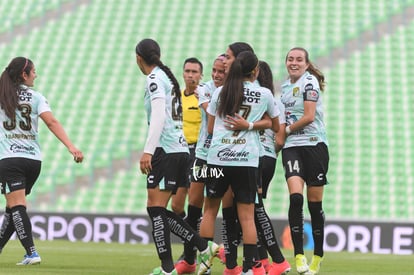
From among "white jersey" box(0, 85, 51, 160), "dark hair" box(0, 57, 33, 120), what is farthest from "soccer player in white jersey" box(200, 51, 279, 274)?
"dark hair" box(0, 57, 33, 120)

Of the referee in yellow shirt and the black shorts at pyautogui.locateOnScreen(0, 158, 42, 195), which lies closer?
the black shorts at pyautogui.locateOnScreen(0, 158, 42, 195)

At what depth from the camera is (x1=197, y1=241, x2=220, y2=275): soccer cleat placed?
863 cm

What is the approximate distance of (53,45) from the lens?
2428 centimetres

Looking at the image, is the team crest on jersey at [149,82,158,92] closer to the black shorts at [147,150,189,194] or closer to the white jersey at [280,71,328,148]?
the black shorts at [147,150,189,194]

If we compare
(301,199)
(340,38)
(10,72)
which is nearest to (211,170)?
(301,199)

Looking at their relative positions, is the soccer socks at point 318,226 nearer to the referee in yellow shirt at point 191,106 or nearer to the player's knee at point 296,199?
the player's knee at point 296,199

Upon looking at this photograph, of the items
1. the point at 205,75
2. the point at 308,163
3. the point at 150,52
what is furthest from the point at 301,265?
the point at 205,75

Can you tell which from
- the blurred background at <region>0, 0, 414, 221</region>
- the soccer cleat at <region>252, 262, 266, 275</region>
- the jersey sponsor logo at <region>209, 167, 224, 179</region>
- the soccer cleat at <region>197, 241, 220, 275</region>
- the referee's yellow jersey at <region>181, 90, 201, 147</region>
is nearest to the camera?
the jersey sponsor logo at <region>209, 167, 224, 179</region>

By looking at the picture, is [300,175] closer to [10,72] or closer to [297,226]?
[297,226]

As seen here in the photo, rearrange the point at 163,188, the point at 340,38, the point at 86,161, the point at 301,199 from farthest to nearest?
the point at 340,38
the point at 86,161
the point at 301,199
the point at 163,188

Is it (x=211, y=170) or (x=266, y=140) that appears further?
(x=266, y=140)

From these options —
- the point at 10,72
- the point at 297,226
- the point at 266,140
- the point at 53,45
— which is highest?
the point at 53,45

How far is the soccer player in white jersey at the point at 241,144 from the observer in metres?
8.25

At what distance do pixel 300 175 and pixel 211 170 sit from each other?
136cm
